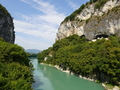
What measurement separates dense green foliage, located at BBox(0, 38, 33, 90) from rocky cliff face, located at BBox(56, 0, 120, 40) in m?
29.7

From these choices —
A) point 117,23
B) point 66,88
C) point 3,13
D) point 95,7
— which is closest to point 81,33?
point 95,7

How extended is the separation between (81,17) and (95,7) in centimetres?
897

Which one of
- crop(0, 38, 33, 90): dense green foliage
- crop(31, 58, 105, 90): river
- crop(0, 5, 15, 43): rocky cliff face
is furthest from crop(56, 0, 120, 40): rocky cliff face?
crop(0, 5, 15, 43): rocky cliff face

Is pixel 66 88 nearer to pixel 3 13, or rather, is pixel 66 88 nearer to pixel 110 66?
pixel 110 66

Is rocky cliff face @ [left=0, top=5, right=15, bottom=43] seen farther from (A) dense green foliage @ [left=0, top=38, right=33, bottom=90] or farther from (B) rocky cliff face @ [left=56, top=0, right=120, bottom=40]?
(A) dense green foliage @ [left=0, top=38, right=33, bottom=90]

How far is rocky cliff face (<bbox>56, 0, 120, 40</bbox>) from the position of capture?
36938 millimetres

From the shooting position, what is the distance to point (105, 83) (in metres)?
20.2

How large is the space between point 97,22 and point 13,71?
123 ft


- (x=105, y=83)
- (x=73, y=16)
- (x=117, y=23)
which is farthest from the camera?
(x=73, y=16)

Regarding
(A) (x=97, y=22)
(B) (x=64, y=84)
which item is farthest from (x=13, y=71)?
(A) (x=97, y=22)

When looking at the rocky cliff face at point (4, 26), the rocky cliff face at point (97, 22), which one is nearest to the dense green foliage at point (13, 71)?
the rocky cliff face at point (97, 22)

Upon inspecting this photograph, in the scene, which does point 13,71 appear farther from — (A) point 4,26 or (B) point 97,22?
(A) point 4,26

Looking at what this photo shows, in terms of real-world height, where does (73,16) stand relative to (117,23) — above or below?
above

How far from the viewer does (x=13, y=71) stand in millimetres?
12594
